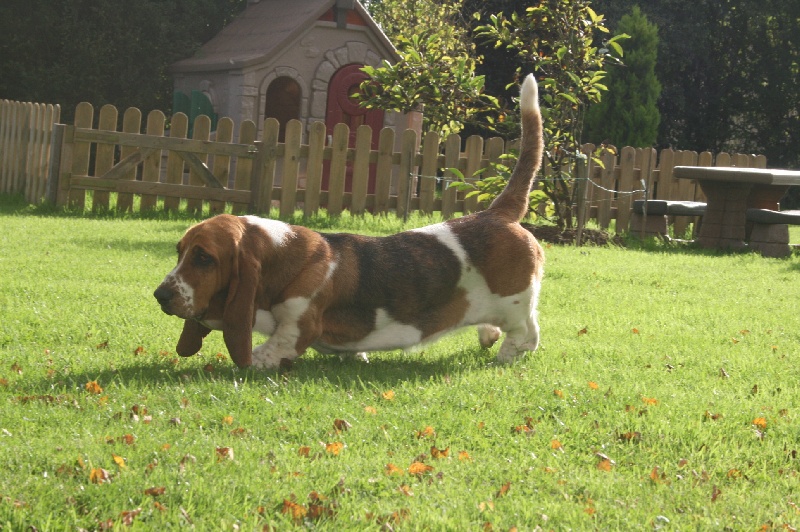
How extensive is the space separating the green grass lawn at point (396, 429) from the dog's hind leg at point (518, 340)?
88 mm

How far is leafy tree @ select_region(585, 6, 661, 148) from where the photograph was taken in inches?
1035

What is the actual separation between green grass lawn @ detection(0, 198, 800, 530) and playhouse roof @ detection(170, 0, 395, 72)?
490 inches

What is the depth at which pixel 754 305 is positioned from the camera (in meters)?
8.77

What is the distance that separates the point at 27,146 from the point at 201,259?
37.1ft

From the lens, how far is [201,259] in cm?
513

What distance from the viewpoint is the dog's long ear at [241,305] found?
5199mm

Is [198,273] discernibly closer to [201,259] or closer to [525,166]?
[201,259]

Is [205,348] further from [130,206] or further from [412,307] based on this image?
[130,206]

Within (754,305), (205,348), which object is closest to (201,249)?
(205,348)

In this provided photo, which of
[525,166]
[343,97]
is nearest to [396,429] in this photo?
[525,166]

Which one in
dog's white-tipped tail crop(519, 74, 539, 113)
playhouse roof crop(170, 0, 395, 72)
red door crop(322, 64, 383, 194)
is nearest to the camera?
dog's white-tipped tail crop(519, 74, 539, 113)

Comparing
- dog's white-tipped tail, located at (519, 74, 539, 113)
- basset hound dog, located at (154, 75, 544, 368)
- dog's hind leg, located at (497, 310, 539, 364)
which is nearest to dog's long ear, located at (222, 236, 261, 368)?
basset hound dog, located at (154, 75, 544, 368)

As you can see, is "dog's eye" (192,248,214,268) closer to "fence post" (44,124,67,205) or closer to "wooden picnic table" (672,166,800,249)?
"fence post" (44,124,67,205)

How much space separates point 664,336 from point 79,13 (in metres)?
19.9
